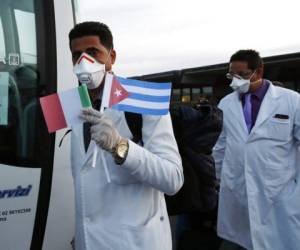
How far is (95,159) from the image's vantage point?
186 cm

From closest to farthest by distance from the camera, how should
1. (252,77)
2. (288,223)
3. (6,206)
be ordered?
1. (6,206)
2. (288,223)
3. (252,77)

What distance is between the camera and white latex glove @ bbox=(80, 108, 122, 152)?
1745mm

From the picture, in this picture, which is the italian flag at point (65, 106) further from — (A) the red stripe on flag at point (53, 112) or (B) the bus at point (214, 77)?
(B) the bus at point (214, 77)

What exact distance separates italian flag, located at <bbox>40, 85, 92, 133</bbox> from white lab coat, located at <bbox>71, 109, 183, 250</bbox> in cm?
16

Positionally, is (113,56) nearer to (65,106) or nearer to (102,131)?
(65,106)

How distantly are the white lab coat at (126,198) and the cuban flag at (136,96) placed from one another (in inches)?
2.0

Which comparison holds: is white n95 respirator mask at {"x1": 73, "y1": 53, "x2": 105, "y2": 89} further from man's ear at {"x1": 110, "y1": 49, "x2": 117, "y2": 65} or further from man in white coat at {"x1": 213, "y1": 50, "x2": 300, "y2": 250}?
man in white coat at {"x1": 213, "y1": 50, "x2": 300, "y2": 250}

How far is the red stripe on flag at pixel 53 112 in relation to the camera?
189 cm

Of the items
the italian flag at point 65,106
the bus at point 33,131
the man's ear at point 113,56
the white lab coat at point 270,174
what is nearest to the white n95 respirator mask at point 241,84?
the white lab coat at point 270,174

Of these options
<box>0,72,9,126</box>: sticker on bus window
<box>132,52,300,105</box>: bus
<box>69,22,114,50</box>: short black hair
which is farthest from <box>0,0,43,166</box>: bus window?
<box>132,52,300,105</box>: bus

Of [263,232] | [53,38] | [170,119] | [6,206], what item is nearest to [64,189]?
[6,206]

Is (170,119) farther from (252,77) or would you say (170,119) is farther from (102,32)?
(252,77)

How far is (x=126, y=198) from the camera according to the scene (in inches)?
77.0

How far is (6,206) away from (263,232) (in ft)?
6.89
